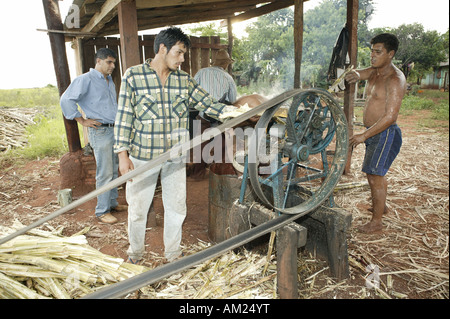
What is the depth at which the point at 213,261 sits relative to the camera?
3082 millimetres

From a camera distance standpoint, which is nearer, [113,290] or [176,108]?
[113,290]

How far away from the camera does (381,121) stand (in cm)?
330

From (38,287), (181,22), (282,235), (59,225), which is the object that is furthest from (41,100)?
(282,235)

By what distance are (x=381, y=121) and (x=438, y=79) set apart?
28126 millimetres

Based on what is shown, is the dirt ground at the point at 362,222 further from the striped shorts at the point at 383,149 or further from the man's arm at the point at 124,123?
the man's arm at the point at 124,123

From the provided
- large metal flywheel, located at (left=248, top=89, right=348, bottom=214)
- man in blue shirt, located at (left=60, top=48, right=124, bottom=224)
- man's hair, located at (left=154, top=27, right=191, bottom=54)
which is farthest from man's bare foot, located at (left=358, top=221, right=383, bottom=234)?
man in blue shirt, located at (left=60, top=48, right=124, bottom=224)

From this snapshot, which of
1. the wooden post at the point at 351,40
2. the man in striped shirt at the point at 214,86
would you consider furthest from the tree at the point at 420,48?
the man in striped shirt at the point at 214,86

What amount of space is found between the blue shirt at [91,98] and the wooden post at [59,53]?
0.95 m

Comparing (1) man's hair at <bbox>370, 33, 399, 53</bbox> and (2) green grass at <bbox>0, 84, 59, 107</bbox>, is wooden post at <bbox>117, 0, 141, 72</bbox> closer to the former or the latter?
(1) man's hair at <bbox>370, 33, 399, 53</bbox>

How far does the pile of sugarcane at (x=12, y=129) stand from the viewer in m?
8.97

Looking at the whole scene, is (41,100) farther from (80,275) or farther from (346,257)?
(346,257)

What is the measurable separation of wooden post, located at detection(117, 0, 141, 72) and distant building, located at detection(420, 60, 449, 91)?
27080mm

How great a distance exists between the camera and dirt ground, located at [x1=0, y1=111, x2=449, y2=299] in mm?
2707
